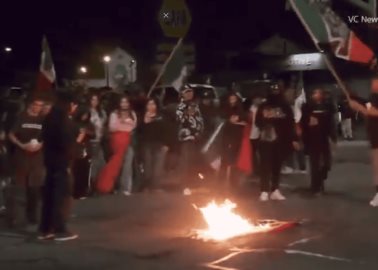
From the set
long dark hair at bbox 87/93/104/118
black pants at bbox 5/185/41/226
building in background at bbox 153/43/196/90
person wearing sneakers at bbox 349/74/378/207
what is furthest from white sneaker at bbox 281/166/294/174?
black pants at bbox 5/185/41/226

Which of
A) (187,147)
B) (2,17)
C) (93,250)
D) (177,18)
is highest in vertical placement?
(2,17)

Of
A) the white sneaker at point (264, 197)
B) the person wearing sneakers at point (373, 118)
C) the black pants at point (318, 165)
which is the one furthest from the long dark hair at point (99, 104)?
the person wearing sneakers at point (373, 118)

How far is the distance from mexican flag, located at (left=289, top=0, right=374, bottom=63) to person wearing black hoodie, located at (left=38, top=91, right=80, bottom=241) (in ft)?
15.5

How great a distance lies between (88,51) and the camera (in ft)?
176

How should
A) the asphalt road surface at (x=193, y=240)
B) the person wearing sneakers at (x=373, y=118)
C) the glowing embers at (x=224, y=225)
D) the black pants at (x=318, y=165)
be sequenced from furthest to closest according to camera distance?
1. the black pants at (x=318, y=165)
2. the person wearing sneakers at (x=373, y=118)
3. the glowing embers at (x=224, y=225)
4. the asphalt road surface at (x=193, y=240)

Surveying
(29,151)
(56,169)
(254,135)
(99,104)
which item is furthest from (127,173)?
(56,169)

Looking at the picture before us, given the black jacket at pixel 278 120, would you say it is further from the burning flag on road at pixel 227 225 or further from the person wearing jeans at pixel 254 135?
the burning flag on road at pixel 227 225

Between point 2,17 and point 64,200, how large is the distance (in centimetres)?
4736

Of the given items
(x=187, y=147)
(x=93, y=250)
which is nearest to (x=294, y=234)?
(x=93, y=250)

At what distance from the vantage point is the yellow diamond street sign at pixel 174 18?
49.2 ft

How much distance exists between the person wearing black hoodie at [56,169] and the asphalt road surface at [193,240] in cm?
27

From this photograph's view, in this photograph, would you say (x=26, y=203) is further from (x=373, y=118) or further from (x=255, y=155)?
(x=373, y=118)

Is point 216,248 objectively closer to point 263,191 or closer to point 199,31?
point 263,191

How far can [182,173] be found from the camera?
14055 millimetres
